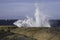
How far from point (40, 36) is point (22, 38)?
288 centimetres

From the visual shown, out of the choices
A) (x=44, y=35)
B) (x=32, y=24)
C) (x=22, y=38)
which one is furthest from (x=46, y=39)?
(x=32, y=24)

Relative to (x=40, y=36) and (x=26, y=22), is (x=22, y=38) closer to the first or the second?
(x=40, y=36)

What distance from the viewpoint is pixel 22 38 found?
16.1m

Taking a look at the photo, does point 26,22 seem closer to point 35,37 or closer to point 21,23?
point 21,23

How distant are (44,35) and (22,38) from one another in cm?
307

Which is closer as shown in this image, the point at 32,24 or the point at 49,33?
the point at 49,33

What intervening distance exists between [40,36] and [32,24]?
821cm

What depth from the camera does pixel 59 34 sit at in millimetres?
18688

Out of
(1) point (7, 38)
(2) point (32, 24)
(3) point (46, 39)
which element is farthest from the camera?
(2) point (32, 24)

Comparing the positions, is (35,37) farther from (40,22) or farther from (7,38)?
(40,22)

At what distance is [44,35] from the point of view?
18.8 metres

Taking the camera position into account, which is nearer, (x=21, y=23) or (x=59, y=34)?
(x=59, y=34)

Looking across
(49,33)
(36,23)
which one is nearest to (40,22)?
(36,23)

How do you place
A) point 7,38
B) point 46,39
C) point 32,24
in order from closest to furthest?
point 7,38 → point 46,39 → point 32,24
